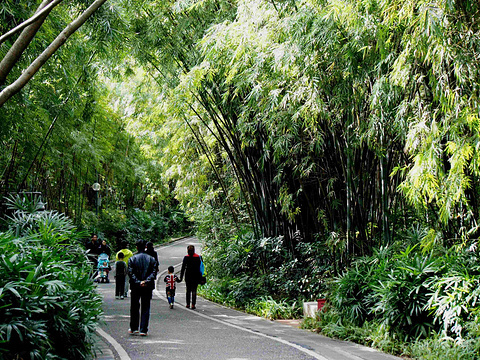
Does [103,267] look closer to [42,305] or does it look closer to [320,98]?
[320,98]

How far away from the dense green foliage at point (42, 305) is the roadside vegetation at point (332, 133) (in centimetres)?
91

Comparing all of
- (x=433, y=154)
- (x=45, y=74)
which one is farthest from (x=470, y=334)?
(x=45, y=74)

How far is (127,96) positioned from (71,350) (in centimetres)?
1658

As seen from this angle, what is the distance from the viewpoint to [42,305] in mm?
5387

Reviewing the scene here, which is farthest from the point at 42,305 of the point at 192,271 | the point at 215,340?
the point at 192,271

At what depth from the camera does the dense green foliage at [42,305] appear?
Result: 5031mm

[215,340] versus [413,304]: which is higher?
[413,304]

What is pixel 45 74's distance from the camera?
10.7 m

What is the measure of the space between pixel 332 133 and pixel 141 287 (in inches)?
164

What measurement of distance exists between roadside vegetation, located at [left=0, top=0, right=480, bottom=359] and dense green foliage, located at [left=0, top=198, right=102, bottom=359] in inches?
36.0

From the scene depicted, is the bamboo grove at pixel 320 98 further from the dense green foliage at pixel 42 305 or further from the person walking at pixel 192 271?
the dense green foliage at pixel 42 305

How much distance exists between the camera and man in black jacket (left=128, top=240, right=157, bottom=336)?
311 inches

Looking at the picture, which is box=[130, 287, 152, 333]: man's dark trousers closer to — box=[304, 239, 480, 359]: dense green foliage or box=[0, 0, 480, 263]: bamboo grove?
box=[304, 239, 480, 359]: dense green foliage

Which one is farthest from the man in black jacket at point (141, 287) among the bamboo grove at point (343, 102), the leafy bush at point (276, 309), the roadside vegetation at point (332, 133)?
the leafy bush at point (276, 309)
